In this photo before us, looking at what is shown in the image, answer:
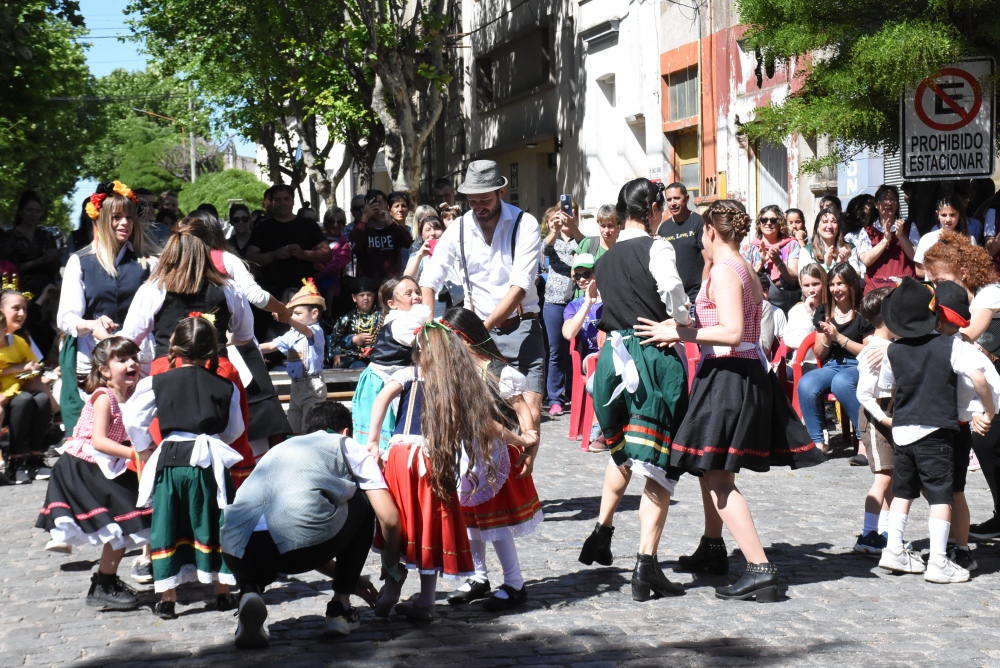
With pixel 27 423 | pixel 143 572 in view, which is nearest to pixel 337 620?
pixel 143 572

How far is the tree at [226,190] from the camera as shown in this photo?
188 ft

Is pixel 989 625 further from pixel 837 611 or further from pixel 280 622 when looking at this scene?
pixel 280 622

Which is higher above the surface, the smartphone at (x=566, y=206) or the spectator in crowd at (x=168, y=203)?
the spectator in crowd at (x=168, y=203)

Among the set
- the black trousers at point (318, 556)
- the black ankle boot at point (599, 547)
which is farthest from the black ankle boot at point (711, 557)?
the black trousers at point (318, 556)

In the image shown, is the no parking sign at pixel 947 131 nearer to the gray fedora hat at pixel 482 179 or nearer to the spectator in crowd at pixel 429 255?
the spectator in crowd at pixel 429 255

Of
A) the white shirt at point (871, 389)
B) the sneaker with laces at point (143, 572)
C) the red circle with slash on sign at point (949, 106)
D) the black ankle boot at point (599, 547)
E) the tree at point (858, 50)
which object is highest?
the tree at point (858, 50)

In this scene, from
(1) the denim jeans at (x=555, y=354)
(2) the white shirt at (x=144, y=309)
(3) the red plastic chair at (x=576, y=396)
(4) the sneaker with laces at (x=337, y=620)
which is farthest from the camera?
(1) the denim jeans at (x=555, y=354)

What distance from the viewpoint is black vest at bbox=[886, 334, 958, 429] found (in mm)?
7285

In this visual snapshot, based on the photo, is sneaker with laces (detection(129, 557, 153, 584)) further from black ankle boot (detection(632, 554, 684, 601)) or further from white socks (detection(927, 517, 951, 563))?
white socks (detection(927, 517, 951, 563))

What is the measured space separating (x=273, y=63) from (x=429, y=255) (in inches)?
780

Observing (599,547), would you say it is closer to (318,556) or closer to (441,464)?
(441,464)

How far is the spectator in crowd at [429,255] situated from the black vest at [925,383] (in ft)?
Result: 16.0

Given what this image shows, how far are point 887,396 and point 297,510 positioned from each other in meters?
3.56

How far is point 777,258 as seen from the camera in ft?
43.2
